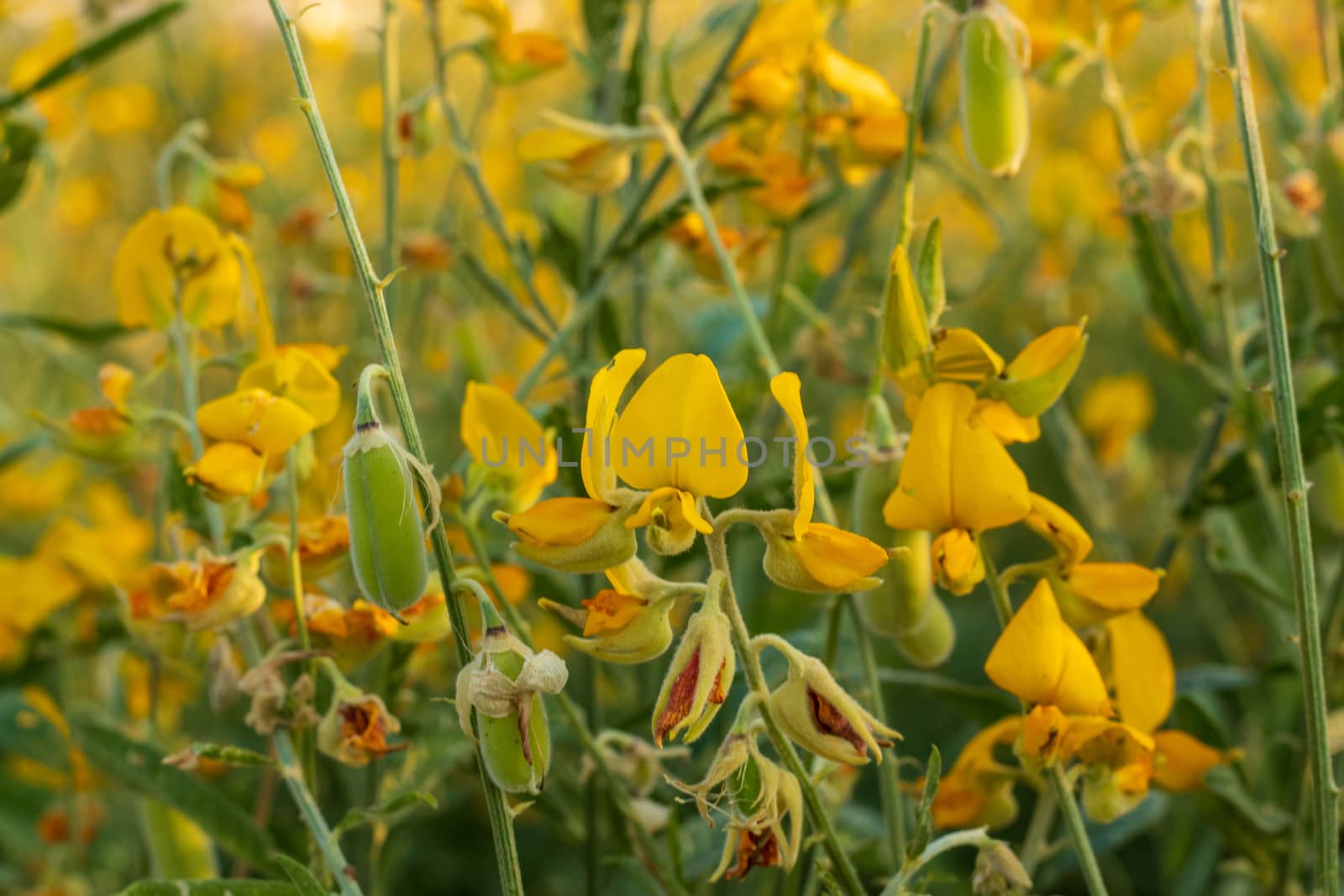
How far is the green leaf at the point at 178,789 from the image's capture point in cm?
82

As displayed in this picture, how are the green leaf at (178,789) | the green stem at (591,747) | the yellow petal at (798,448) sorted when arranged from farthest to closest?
1. the green leaf at (178,789)
2. the green stem at (591,747)
3. the yellow petal at (798,448)

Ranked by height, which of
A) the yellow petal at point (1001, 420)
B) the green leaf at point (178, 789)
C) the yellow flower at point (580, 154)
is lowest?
the green leaf at point (178, 789)

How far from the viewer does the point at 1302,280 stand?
1.09m

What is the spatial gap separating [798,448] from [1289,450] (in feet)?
0.84

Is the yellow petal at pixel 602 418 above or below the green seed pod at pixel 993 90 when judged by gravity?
below

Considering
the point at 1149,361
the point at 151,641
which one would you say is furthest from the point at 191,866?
the point at 1149,361

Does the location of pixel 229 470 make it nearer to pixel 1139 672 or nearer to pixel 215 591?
pixel 215 591

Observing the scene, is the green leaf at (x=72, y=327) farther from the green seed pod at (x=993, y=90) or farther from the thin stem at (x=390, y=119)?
the green seed pod at (x=993, y=90)

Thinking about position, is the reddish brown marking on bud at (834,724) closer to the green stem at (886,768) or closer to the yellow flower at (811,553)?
the yellow flower at (811,553)

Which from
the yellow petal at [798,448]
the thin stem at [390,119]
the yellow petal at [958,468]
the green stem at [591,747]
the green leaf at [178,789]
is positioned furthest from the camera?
the thin stem at [390,119]

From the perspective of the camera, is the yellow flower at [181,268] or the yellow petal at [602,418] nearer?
the yellow petal at [602,418]

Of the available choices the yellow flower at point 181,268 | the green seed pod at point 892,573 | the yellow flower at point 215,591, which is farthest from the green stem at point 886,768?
the yellow flower at point 181,268

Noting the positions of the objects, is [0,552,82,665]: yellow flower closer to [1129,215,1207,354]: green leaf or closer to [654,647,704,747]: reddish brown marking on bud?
[654,647,704,747]: reddish brown marking on bud

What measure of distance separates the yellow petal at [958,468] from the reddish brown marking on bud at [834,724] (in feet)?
0.43
